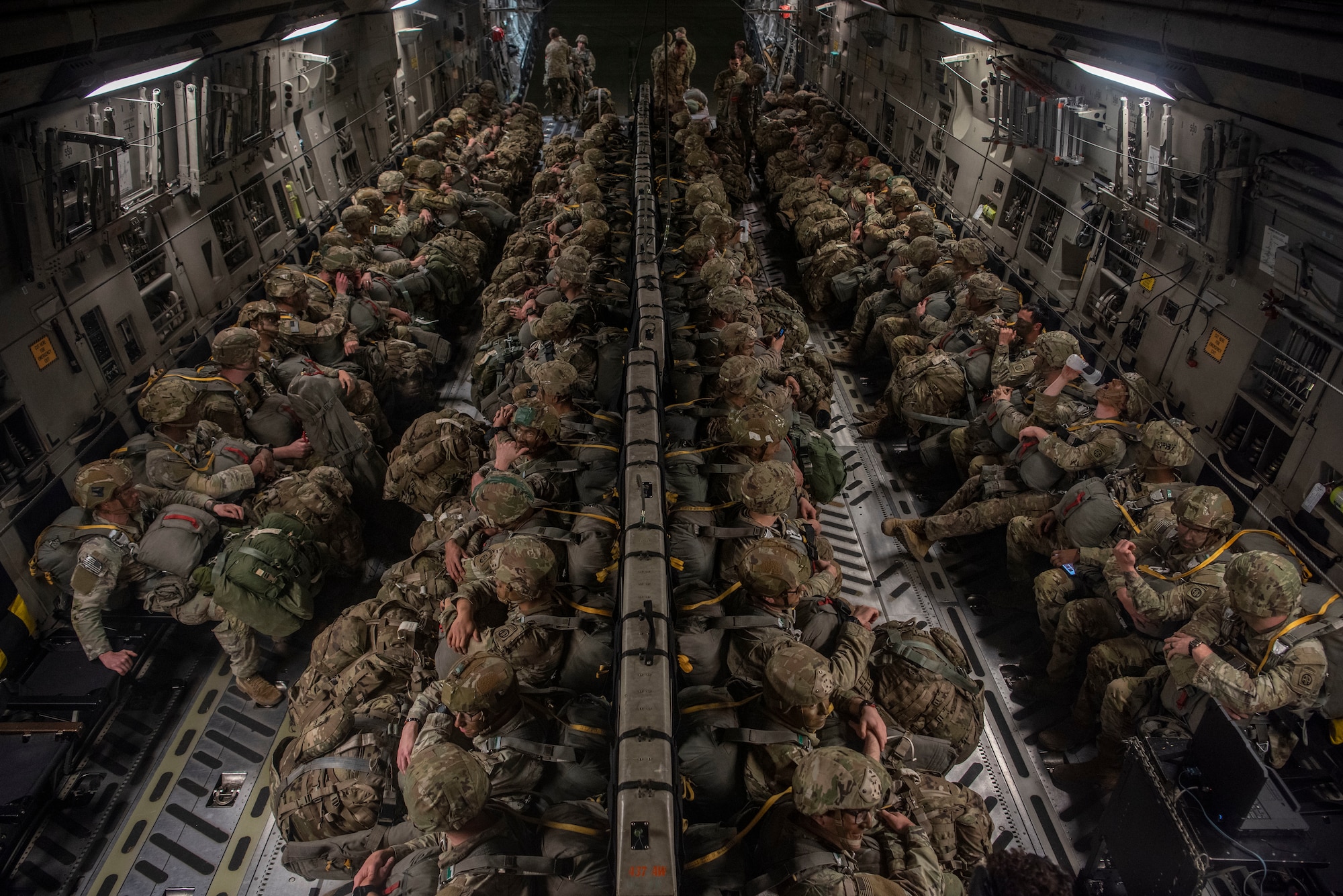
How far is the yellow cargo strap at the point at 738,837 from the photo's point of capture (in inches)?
99.1

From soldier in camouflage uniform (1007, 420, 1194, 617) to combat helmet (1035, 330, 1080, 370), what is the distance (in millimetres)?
874

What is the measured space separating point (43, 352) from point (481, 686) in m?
3.90

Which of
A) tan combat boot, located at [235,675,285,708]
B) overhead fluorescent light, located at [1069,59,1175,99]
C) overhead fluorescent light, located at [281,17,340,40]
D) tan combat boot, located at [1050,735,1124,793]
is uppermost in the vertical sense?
overhead fluorescent light, located at [281,17,340,40]

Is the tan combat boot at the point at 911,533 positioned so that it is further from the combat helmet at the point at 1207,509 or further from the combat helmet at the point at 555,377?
the combat helmet at the point at 555,377

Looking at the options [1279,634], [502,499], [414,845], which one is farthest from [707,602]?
[1279,634]

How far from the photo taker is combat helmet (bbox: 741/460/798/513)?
3.59 m

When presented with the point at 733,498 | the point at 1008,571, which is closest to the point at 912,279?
the point at 1008,571

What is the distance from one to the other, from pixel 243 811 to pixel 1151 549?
5.07m

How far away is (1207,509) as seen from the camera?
3672 mm

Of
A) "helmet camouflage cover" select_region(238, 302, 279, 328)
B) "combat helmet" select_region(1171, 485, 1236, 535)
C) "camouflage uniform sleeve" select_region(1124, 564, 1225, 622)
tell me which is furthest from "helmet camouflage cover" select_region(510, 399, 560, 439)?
"combat helmet" select_region(1171, 485, 1236, 535)

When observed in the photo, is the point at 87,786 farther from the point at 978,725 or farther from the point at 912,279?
the point at 912,279

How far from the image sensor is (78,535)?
13.4ft

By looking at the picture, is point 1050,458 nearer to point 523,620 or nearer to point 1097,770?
point 1097,770

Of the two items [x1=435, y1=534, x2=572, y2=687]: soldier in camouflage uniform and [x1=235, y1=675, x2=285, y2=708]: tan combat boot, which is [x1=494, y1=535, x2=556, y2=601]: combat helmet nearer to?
[x1=435, y1=534, x2=572, y2=687]: soldier in camouflage uniform
